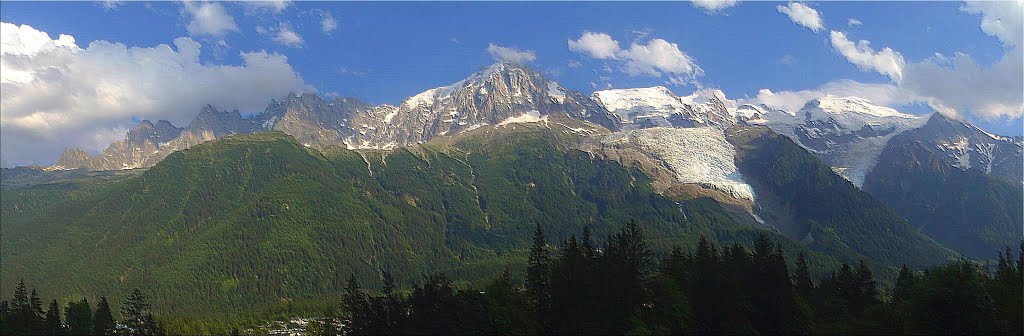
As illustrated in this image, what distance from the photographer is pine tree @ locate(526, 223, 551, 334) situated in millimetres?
113244

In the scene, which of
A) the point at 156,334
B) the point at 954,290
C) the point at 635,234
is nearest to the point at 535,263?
the point at 635,234

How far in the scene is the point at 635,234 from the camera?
12662cm

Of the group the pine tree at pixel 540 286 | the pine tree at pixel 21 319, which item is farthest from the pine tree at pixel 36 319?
the pine tree at pixel 540 286

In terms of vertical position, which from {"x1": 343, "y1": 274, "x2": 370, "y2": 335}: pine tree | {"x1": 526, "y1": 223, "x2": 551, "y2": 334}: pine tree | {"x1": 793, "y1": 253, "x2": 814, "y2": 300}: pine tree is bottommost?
{"x1": 343, "y1": 274, "x2": 370, "y2": 335}: pine tree

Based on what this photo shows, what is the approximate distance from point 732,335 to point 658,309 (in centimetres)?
1051

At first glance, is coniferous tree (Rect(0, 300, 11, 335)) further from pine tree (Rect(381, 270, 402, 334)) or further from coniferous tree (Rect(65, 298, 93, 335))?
pine tree (Rect(381, 270, 402, 334))

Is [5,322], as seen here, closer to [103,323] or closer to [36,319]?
[36,319]

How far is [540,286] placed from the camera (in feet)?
391

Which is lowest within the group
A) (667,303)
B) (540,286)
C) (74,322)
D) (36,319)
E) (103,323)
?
(36,319)

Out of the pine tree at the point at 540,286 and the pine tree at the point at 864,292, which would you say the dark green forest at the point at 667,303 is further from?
the pine tree at the point at 864,292

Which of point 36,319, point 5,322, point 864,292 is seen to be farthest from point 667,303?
point 5,322

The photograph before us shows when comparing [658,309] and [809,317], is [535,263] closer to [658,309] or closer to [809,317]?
[658,309]

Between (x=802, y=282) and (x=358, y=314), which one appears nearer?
(x=358, y=314)

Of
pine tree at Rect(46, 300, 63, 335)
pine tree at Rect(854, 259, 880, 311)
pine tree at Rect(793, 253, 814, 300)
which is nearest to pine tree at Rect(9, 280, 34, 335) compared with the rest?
pine tree at Rect(46, 300, 63, 335)
